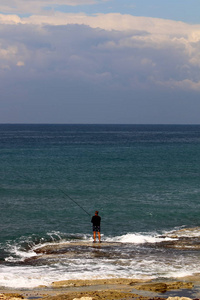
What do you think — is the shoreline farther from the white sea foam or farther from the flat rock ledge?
the white sea foam

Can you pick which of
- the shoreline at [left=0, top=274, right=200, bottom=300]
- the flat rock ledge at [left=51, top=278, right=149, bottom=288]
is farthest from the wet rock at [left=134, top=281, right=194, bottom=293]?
the flat rock ledge at [left=51, top=278, right=149, bottom=288]

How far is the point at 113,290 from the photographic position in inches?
550

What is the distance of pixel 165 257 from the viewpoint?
18266 mm

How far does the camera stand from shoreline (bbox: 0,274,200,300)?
13.4m

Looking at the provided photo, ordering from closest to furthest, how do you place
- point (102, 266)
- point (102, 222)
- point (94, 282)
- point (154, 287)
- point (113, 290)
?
point (113, 290)
point (154, 287)
point (94, 282)
point (102, 266)
point (102, 222)

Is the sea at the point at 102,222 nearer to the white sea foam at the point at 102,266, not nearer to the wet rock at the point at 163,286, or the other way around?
the white sea foam at the point at 102,266

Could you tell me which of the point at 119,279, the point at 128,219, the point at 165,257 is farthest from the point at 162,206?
the point at 119,279

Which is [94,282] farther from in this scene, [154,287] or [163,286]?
[163,286]

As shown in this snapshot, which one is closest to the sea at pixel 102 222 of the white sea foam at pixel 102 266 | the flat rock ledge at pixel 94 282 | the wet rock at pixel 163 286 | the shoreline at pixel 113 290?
the white sea foam at pixel 102 266

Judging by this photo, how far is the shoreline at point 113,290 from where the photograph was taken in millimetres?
13383

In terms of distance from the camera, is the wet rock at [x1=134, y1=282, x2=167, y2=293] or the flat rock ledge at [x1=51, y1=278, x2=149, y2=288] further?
the flat rock ledge at [x1=51, y1=278, x2=149, y2=288]

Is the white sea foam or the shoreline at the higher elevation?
the shoreline

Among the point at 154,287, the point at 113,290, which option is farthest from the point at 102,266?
the point at 154,287

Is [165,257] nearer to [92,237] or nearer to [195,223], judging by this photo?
[92,237]
